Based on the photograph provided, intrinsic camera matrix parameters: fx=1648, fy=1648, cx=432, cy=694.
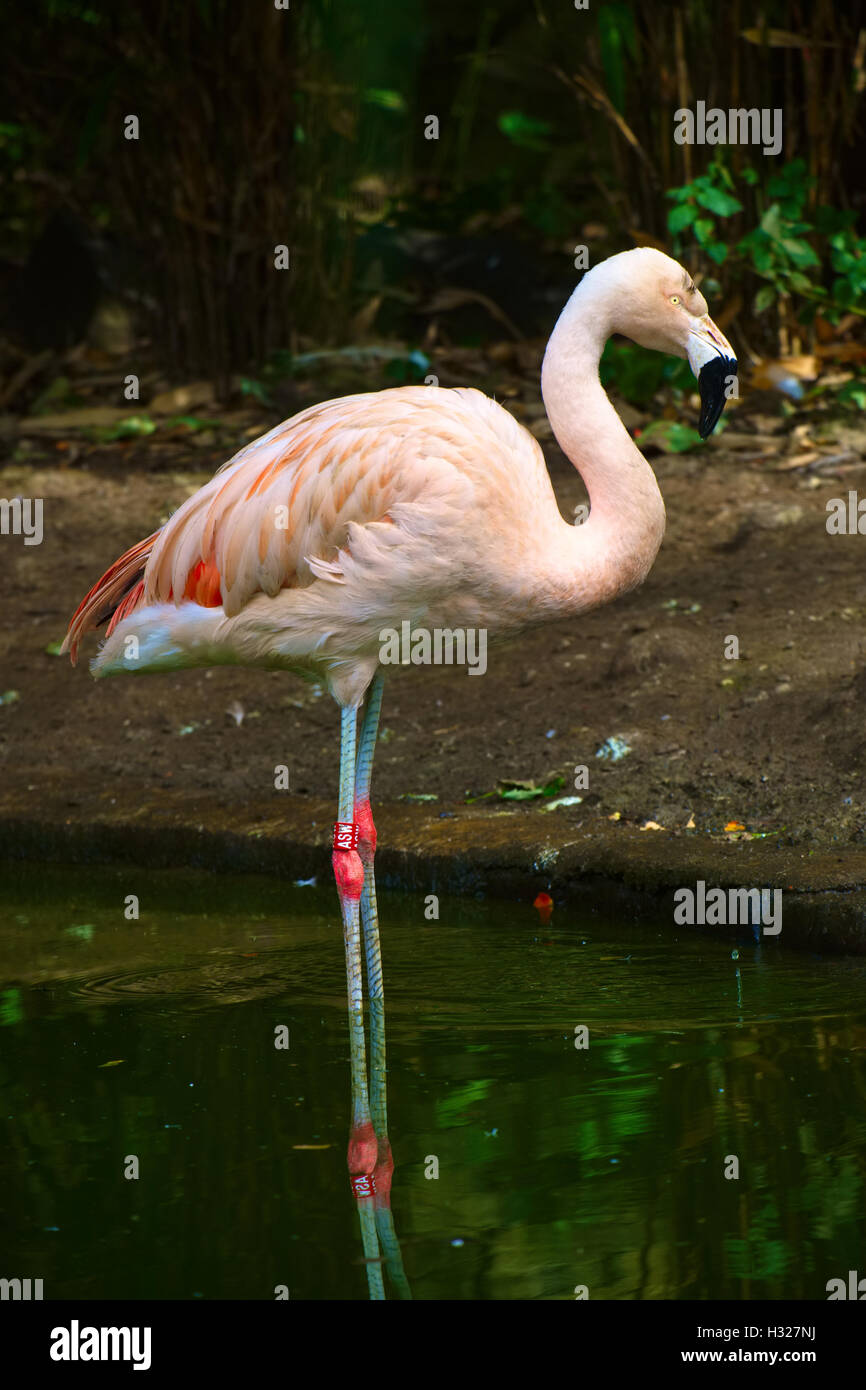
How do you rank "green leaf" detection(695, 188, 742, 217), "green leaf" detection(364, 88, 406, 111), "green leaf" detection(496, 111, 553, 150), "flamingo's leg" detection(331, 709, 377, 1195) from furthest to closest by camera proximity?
"green leaf" detection(496, 111, 553, 150)
"green leaf" detection(364, 88, 406, 111)
"green leaf" detection(695, 188, 742, 217)
"flamingo's leg" detection(331, 709, 377, 1195)

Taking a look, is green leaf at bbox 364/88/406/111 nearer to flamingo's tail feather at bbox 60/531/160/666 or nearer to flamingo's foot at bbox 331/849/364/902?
flamingo's tail feather at bbox 60/531/160/666

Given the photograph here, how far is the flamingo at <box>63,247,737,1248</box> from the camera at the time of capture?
414 centimetres

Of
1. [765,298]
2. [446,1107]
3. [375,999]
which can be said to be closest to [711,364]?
[375,999]

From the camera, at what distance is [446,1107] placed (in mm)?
3789

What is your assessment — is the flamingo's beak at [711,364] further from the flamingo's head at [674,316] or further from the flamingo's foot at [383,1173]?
the flamingo's foot at [383,1173]

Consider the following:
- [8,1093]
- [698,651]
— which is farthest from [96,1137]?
[698,651]

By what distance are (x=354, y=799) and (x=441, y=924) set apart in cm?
62

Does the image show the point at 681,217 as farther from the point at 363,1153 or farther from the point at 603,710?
the point at 363,1153

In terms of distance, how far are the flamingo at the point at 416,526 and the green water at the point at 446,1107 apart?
266mm

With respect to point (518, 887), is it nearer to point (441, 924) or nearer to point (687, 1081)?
point (441, 924)

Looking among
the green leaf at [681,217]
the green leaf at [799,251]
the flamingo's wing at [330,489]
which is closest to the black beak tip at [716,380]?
the flamingo's wing at [330,489]

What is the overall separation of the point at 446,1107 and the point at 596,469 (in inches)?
63.7

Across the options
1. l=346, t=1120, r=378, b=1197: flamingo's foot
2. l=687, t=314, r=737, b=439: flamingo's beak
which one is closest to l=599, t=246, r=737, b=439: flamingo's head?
l=687, t=314, r=737, b=439: flamingo's beak

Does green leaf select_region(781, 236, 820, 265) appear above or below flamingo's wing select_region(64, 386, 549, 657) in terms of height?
above
